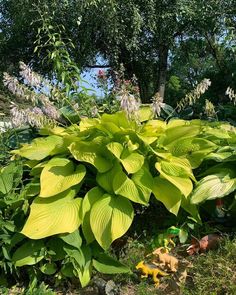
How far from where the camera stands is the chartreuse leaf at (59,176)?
278 cm

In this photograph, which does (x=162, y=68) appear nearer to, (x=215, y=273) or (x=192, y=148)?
(x=192, y=148)

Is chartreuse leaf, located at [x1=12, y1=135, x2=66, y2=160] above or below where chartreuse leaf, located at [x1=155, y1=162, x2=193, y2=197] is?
above

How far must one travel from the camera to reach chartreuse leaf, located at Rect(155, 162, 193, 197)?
2.78 meters

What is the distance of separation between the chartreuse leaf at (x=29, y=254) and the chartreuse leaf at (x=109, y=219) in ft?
1.06

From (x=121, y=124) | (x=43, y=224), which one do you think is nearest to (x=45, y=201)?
(x=43, y=224)

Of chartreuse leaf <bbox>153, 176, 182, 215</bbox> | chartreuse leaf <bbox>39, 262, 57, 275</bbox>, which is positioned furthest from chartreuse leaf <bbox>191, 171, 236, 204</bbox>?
chartreuse leaf <bbox>39, 262, 57, 275</bbox>

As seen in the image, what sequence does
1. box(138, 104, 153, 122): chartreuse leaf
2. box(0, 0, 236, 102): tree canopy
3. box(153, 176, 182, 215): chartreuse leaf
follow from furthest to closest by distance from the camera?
box(0, 0, 236, 102): tree canopy
box(138, 104, 153, 122): chartreuse leaf
box(153, 176, 182, 215): chartreuse leaf

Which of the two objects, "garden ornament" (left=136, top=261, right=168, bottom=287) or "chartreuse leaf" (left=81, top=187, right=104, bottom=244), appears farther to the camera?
"chartreuse leaf" (left=81, top=187, right=104, bottom=244)

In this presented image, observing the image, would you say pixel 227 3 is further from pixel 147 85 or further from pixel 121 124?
pixel 121 124

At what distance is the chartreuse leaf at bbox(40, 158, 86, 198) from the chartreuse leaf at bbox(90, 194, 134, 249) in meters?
0.20

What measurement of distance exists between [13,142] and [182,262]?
1855 mm

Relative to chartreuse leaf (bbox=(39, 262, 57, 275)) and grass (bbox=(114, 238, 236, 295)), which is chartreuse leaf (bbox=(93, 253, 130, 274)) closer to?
grass (bbox=(114, 238, 236, 295))

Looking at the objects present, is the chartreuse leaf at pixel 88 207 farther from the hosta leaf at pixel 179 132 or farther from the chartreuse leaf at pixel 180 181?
the hosta leaf at pixel 179 132

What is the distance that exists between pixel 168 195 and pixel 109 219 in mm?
392
